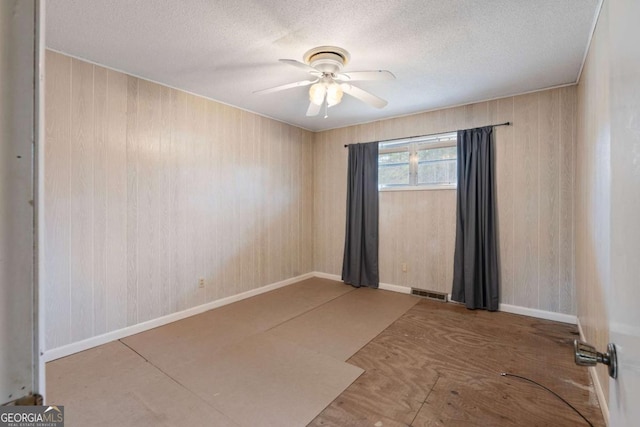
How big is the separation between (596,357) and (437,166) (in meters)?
3.53

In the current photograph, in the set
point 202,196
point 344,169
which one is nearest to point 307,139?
point 344,169

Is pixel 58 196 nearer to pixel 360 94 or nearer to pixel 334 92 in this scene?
pixel 334 92

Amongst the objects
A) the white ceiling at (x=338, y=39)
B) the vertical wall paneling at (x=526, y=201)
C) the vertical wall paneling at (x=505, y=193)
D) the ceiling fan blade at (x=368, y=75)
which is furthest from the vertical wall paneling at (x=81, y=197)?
the vertical wall paneling at (x=526, y=201)

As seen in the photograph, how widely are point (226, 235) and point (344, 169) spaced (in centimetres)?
214

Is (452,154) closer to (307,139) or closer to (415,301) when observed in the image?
(415,301)

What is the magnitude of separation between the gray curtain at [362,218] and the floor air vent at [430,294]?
1.95ft

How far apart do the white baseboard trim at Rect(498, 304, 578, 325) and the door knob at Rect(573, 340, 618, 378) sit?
3.13 meters

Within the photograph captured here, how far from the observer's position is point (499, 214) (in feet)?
11.3

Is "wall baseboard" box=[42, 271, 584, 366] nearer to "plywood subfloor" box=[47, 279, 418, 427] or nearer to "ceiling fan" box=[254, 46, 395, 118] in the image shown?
"plywood subfloor" box=[47, 279, 418, 427]

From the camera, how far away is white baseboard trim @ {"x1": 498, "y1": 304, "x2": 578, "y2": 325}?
3.07 m

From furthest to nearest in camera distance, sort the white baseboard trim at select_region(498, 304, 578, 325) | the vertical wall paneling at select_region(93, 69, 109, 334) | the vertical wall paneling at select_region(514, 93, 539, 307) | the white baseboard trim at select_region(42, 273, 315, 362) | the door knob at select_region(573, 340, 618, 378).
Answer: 1. the vertical wall paneling at select_region(514, 93, 539, 307)
2. the white baseboard trim at select_region(498, 304, 578, 325)
3. the vertical wall paneling at select_region(93, 69, 109, 334)
4. the white baseboard trim at select_region(42, 273, 315, 362)
5. the door knob at select_region(573, 340, 618, 378)

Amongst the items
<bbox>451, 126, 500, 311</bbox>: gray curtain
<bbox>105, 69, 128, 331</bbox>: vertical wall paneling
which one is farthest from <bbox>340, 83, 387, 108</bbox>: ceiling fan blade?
<bbox>105, 69, 128, 331</bbox>: vertical wall paneling

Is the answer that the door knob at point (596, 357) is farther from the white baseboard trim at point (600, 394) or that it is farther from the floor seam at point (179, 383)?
the floor seam at point (179, 383)

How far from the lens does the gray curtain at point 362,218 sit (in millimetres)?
4395
